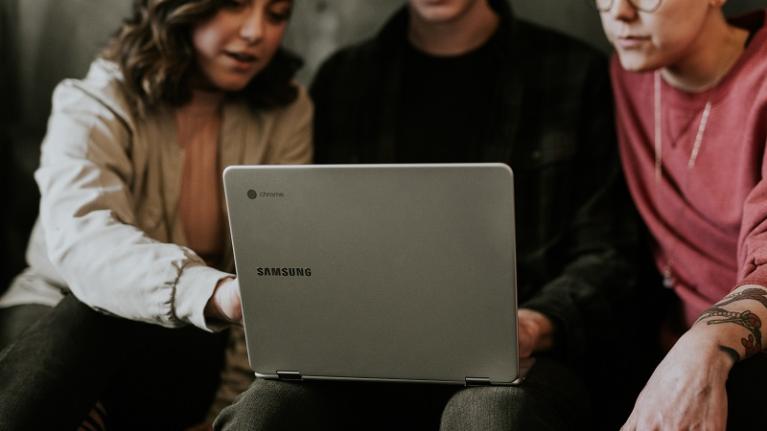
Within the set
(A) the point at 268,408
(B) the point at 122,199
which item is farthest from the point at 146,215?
(A) the point at 268,408

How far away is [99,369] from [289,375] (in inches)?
10.5

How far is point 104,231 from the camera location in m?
1.07

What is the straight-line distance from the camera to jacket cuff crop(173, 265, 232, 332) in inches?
38.9

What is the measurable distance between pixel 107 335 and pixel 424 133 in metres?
0.61

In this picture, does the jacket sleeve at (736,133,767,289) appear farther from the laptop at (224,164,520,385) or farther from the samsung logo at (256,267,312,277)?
the samsung logo at (256,267,312,277)

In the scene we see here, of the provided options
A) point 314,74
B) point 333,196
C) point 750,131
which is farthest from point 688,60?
point 314,74

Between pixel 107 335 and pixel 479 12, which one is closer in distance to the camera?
pixel 107 335

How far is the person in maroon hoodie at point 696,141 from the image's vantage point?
1079mm

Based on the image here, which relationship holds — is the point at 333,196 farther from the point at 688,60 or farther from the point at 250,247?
the point at 688,60

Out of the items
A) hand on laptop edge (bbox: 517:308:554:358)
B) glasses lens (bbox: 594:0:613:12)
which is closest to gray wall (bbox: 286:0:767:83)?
glasses lens (bbox: 594:0:613:12)

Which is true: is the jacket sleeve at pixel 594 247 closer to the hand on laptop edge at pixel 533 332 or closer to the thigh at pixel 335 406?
the hand on laptop edge at pixel 533 332

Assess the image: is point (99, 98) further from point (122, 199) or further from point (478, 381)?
point (478, 381)

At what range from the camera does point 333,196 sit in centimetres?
86

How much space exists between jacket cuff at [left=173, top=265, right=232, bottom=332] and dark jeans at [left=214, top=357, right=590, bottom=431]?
0.34ft
